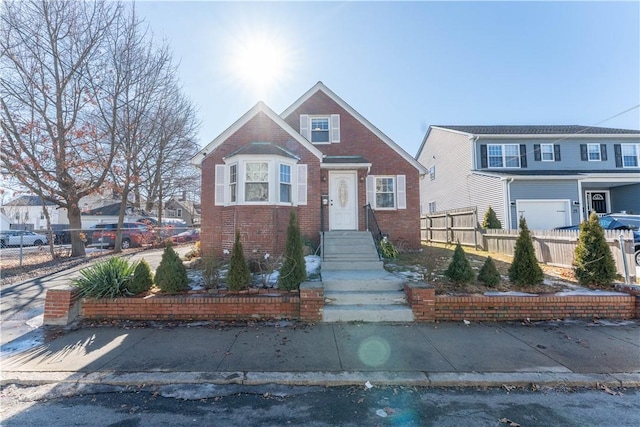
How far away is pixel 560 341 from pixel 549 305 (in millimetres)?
1077

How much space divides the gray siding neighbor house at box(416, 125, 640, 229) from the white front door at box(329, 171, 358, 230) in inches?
395

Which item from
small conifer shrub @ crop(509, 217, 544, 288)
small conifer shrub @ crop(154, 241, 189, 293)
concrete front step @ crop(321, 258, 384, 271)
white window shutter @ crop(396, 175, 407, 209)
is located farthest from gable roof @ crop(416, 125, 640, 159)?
small conifer shrub @ crop(154, 241, 189, 293)

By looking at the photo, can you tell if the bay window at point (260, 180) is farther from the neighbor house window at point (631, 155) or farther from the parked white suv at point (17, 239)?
the neighbor house window at point (631, 155)

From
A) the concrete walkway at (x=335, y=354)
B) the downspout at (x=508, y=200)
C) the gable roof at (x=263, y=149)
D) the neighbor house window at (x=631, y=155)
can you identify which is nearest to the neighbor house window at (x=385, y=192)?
the gable roof at (x=263, y=149)

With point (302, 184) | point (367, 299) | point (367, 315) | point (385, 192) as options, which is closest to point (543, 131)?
point (385, 192)

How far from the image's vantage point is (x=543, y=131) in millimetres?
19703

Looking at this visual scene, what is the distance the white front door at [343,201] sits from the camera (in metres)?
11.9

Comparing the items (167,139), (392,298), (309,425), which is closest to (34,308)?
(309,425)

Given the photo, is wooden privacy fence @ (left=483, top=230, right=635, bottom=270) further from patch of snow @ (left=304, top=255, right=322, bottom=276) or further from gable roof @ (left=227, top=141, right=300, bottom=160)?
gable roof @ (left=227, top=141, right=300, bottom=160)

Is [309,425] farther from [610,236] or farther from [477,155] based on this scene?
[477,155]

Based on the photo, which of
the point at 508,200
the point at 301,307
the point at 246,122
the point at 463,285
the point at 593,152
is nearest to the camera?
the point at 301,307

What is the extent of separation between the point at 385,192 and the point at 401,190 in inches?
26.6

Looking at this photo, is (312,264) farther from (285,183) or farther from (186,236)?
(186,236)

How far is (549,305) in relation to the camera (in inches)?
219
